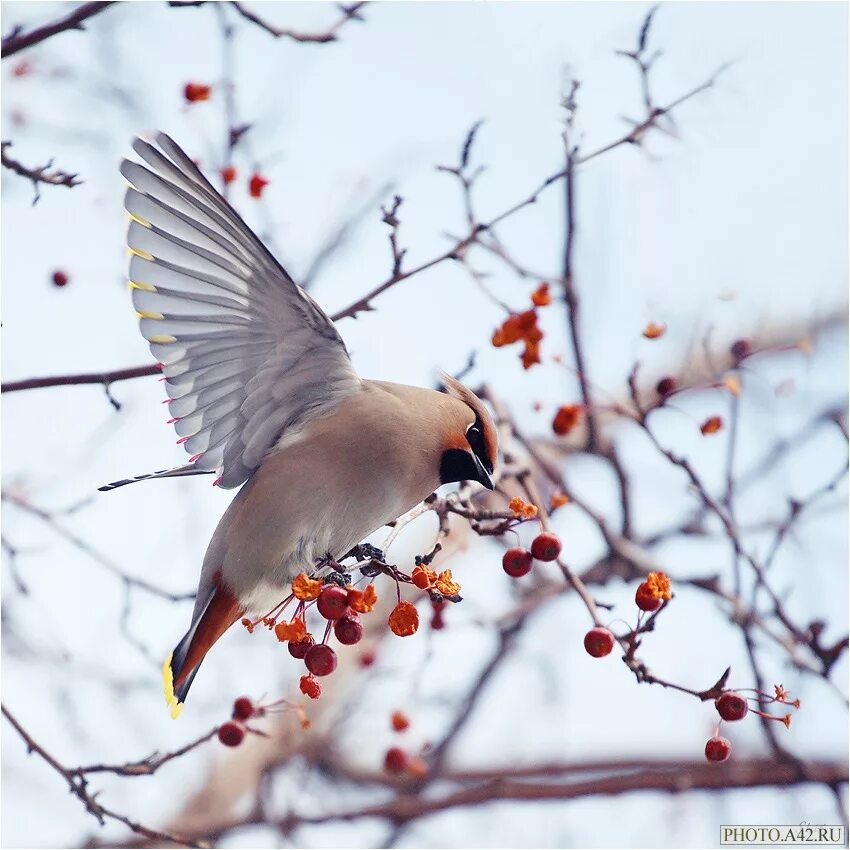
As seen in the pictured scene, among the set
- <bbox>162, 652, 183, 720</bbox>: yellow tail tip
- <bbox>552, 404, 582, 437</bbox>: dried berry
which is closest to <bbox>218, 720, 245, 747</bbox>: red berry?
<bbox>162, 652, 183, 720</bbox>: yellow tail tip

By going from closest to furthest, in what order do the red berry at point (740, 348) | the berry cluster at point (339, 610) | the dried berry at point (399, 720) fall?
the berry cluster at point (339, 610), the red berry at point (740, 348), the dried berry at point (399, 720)

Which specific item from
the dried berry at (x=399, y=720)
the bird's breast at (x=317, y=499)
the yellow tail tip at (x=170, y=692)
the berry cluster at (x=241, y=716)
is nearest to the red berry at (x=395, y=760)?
the dried berry at (x=399, y=720)

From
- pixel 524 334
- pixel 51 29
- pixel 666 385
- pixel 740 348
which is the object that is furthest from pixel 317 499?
pixel 740 348

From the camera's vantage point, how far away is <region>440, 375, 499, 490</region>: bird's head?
1603 millimetres

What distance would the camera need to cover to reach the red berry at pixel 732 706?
1415mm

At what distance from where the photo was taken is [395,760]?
108 inches

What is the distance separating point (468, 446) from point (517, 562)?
0.21 metres

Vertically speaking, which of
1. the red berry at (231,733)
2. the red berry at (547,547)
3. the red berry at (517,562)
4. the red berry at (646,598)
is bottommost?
the red berry at (231,733)

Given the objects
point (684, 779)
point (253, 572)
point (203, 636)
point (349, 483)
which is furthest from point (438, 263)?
point (684, 779)

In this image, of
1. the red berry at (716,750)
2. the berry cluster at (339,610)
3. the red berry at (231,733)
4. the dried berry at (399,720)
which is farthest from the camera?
the dried berry at (399,720)

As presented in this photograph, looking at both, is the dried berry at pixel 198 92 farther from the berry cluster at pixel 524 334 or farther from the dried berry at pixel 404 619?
the dried berry at pixel 404 619

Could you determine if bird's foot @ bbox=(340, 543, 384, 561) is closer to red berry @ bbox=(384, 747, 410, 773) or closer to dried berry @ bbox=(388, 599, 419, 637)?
dried berry @ bbox=(388, 599, 419, 637)

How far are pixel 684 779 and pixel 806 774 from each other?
447 mm

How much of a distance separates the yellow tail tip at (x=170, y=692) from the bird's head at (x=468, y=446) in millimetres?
557
